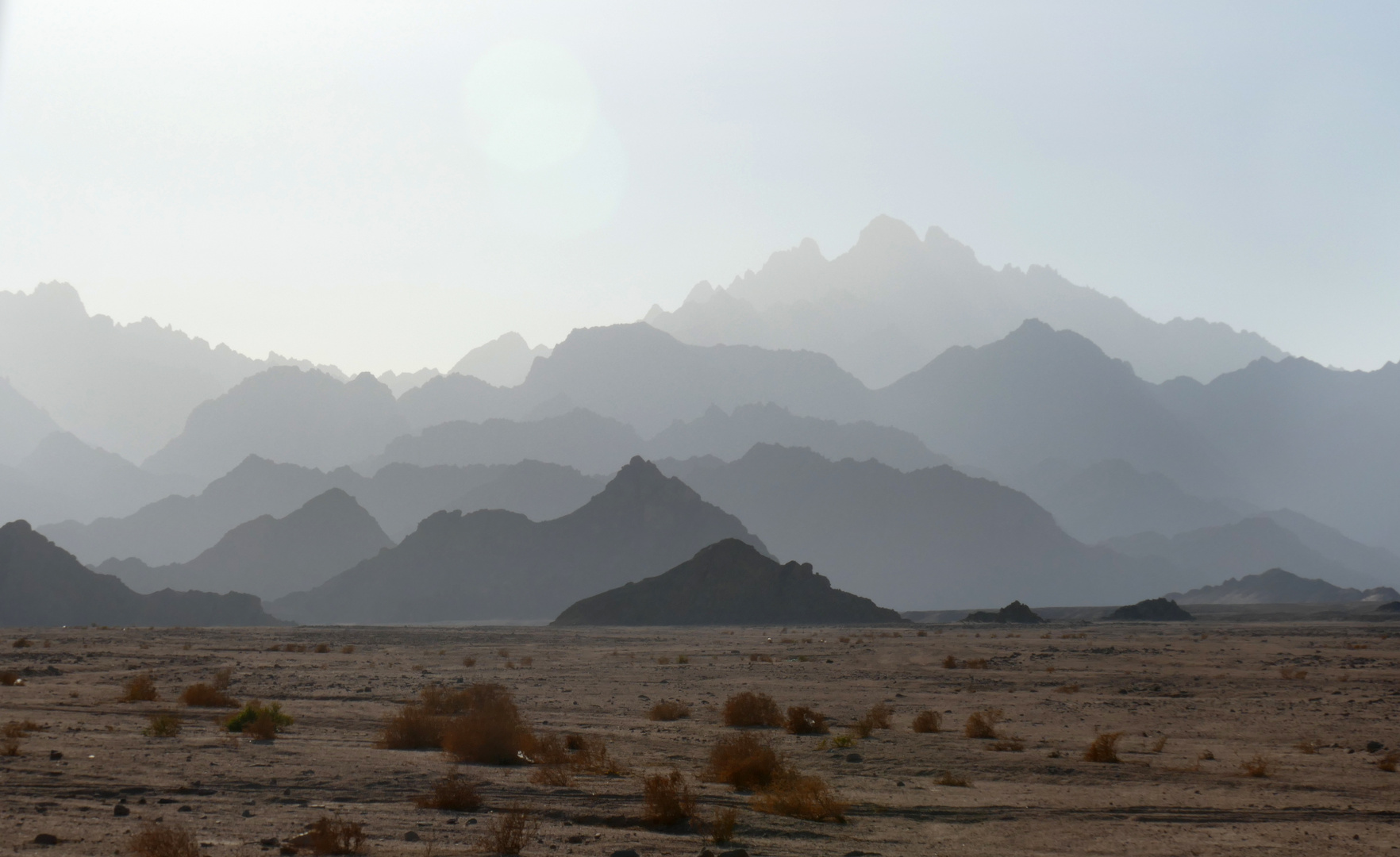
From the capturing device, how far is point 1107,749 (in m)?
17.3

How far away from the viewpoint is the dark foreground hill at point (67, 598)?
120 meters

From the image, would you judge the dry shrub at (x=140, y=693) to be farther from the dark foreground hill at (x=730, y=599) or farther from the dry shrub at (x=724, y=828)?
the dark foreground hill at (x=730, y=599)

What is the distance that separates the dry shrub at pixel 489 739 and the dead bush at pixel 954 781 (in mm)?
6888

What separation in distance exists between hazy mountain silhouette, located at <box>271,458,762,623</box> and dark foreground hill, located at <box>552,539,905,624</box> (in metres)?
46.9

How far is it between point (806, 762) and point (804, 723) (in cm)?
368

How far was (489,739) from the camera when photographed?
16.5 meters

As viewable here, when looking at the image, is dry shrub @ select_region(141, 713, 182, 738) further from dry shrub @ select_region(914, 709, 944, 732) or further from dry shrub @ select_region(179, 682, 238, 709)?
dry shrub @ select_region(914, 709, 944, 732)

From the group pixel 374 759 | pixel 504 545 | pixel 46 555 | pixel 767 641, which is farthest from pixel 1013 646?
pixel 504 545

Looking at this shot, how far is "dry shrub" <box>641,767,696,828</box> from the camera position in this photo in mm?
12055

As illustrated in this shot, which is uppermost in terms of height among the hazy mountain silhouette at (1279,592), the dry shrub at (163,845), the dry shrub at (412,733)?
the dry shrub at (163,845)

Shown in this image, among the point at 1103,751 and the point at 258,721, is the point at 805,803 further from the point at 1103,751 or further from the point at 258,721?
the point at 258,721

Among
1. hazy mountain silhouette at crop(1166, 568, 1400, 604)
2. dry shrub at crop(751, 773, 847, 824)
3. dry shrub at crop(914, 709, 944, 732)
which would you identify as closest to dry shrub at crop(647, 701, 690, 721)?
dry shrub at crop(914, 709, 944, 732)

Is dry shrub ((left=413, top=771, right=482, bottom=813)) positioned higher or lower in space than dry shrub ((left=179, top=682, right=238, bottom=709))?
higher

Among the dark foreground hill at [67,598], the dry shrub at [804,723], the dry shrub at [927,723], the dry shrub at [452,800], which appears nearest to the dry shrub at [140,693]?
the dry shrub at [452,800]
